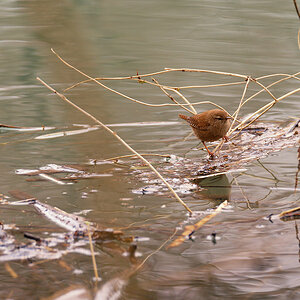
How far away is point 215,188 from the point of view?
2934 mm

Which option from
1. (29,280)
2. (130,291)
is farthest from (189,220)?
(29,280)

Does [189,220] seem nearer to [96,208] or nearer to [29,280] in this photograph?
[96,208]

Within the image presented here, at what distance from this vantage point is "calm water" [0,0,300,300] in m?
2.08

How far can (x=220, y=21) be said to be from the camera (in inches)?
320

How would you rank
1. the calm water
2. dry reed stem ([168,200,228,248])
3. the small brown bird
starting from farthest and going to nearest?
1. the small brown bird
2. dry reed stem ([168,200,228,248])
3. the calm water

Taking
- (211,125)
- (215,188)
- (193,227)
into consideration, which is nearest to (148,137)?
(211,125)

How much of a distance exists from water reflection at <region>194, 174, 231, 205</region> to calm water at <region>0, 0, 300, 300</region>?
1cm

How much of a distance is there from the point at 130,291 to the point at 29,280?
1.09 ft

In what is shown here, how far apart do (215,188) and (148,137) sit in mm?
987

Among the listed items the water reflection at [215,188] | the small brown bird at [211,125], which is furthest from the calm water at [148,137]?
the small brown bird at [211,125]

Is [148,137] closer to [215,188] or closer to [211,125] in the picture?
[211,125]

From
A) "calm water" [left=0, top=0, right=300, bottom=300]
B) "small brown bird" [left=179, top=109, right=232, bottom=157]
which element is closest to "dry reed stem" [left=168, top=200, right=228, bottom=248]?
"calm water" [left=0, top=0, right=300, bottom=300]

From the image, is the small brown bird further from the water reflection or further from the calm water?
the water reflection

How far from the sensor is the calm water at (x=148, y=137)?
2.08m
